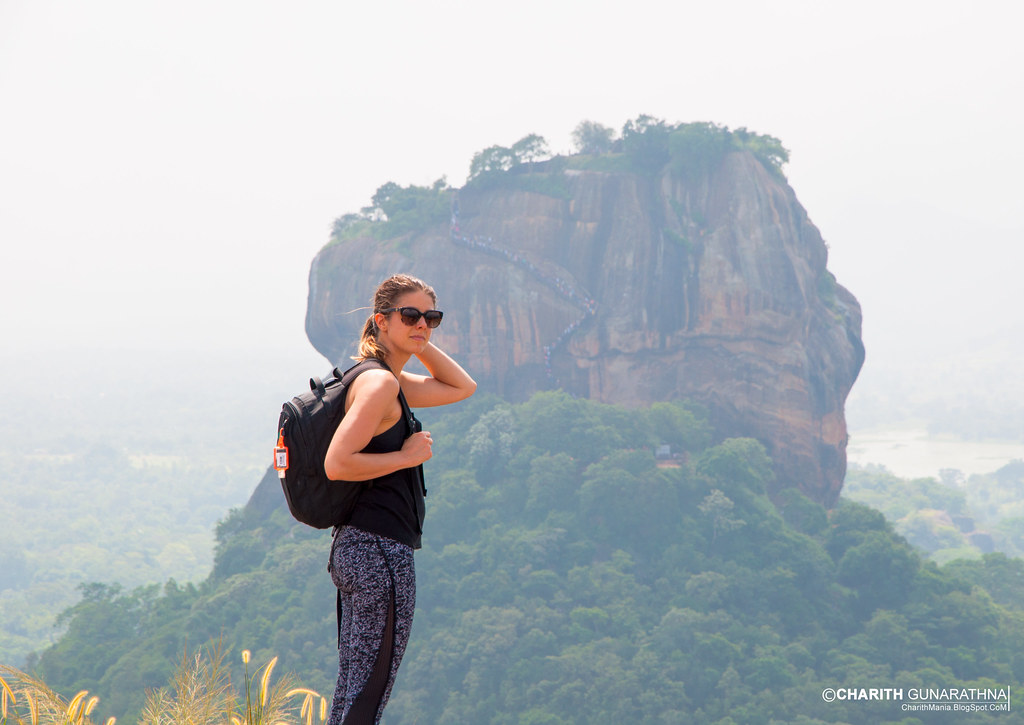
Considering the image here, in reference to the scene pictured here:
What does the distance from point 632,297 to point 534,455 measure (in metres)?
9.67

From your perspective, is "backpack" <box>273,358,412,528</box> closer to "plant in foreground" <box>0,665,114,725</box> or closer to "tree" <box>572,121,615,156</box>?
"plant in foreground" <box>0,665,114,725</box>

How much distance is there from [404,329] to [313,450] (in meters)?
0.52

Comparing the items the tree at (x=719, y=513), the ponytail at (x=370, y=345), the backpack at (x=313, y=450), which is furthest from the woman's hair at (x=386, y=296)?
the tree at (x=719, y=513)

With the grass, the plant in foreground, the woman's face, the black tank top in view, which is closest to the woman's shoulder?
the black tank top

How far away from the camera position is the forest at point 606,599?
29.3 meters

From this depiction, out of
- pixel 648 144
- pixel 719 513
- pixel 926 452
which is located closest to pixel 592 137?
pixel 648 144

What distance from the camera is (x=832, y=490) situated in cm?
4316

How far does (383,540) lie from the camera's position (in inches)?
114

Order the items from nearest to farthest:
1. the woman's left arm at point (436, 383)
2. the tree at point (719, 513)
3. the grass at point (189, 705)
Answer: the woman's left arm at point (436, 383) < the grass at point (189, 705) < the tree at point (719, 513)

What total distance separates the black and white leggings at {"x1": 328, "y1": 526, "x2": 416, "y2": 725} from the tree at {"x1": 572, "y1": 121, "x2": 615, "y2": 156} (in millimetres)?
47702

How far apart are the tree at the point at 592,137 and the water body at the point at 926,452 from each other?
305ft

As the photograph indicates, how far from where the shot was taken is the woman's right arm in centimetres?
265

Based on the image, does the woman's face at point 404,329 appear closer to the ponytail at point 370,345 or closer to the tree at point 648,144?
the ponytail at point 370,345

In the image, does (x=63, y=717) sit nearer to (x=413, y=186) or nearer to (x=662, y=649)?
(x=662, y=649)
